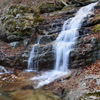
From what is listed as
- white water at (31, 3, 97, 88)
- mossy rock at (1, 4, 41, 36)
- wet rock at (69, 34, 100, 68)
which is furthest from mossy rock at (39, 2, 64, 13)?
wet rock at (69, 34, 100, 68)

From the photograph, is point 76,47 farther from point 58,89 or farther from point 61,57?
point 58,89

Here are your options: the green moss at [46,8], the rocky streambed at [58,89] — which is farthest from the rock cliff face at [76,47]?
the green moss at [46,8]

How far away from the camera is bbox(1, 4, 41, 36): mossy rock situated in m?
10.0

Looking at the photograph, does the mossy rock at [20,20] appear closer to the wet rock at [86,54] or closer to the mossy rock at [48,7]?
the mossy rock at [48,7]

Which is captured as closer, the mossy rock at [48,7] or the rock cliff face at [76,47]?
the rock cliff face at [76,47]

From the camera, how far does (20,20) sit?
1030 centimetres

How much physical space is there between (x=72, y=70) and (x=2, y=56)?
5102mm

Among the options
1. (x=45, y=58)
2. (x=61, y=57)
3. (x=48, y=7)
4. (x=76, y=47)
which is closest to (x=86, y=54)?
(x=76, y=47)

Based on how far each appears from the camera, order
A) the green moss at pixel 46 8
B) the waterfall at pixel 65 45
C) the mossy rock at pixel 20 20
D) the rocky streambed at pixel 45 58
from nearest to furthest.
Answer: the rocky streambed at pixel 45 58 < the waterfall at pixel 65 45 < the mossy rock at pixel 20 20 < the green moss at pixel 46 8

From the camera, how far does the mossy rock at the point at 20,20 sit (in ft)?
32.9

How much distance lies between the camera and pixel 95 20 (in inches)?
351

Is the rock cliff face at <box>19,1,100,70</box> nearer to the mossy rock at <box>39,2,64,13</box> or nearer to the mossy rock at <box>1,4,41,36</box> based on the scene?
the mossy rock at <box>1,4,41,36</box>

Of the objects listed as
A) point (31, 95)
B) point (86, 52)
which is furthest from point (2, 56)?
point (86, 52)

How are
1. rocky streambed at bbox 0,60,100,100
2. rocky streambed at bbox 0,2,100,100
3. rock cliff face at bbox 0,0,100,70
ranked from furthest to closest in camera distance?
rock cliff face at bbox 0,0,100,70 < rocky streambed at bbox 0,2,100,100 < rocky streambed at bbox 0,60,100,100
